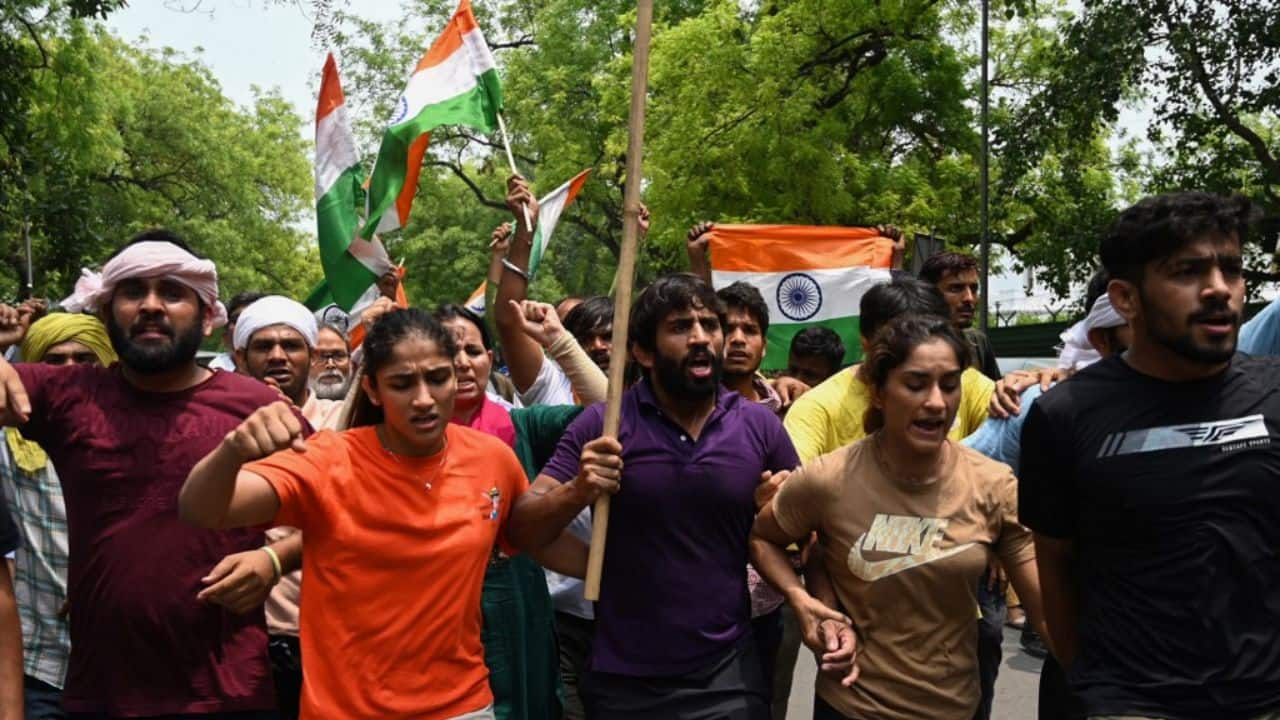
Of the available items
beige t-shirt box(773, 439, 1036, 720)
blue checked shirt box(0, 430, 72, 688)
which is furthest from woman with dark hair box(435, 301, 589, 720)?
blue checked shirt box(0, 430, 72, 688)

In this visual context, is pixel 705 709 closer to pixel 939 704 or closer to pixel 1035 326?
pixel 939 704

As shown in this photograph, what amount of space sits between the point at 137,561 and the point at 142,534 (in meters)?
0.07

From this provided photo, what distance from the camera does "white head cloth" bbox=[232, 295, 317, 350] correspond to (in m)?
5.75

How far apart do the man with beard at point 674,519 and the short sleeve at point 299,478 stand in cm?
63

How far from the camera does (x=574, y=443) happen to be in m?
4.33

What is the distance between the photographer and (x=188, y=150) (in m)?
34.8

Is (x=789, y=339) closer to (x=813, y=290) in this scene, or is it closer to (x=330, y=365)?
(x=813, y=290)

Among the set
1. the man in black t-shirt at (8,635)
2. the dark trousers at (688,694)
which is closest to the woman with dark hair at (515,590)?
the dark trousers at (688,694)

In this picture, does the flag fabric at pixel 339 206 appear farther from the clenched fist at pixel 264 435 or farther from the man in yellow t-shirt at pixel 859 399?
the clenched fist at pixel 264 435

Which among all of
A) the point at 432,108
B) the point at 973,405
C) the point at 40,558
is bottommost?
the point at 40,558

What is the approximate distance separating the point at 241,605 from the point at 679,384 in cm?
146

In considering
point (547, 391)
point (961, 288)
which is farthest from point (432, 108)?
point (961, 288)

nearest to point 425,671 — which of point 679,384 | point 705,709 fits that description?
point 705,709

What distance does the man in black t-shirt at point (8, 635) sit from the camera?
3.21m
